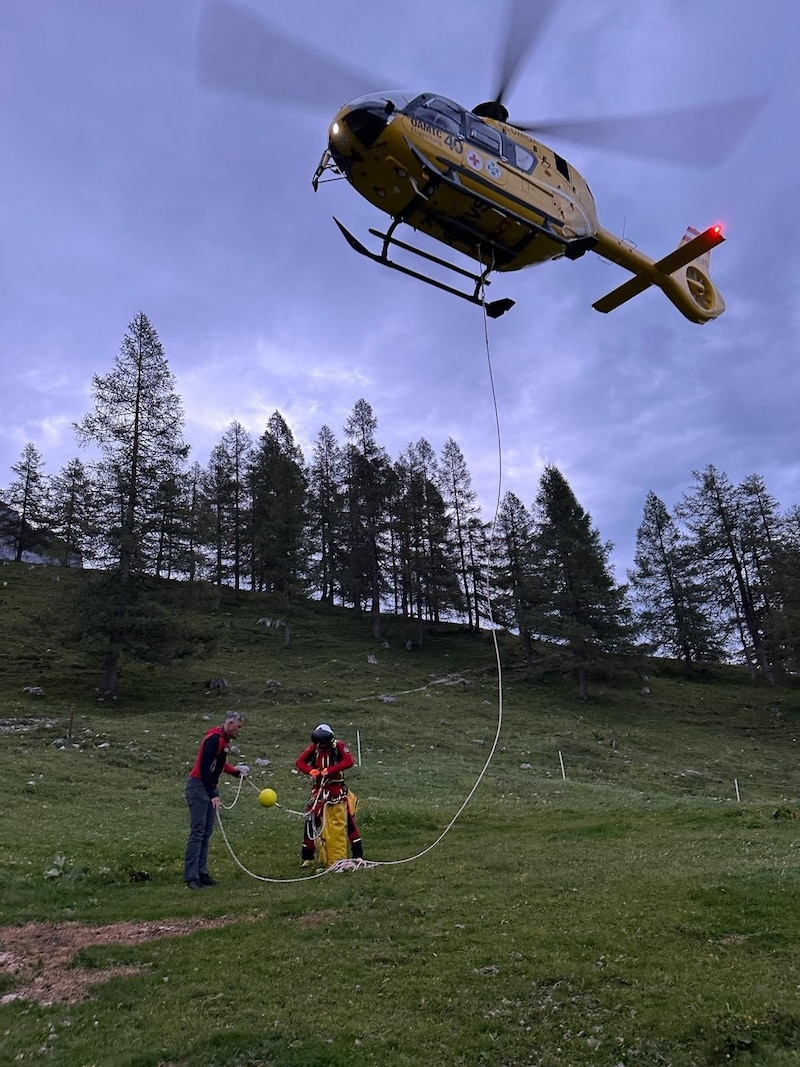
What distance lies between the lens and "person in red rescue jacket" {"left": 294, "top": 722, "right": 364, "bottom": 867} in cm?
1037

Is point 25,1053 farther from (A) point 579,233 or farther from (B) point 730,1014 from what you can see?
(A) point 579,233

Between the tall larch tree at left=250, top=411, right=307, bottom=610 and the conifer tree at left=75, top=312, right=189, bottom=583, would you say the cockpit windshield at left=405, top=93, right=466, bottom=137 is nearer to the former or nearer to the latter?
the conifer tree at left=75, top=312, right=189, bottom=583

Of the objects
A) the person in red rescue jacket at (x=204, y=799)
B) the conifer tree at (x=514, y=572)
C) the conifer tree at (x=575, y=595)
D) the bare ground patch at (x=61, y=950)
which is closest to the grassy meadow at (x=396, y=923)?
the bare ground patch at (x=61, y=950)

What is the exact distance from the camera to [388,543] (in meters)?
57.3

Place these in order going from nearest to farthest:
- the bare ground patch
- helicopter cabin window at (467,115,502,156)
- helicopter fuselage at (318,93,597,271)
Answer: the bare ground patch < helicopter fuselage at (318,93,597,271) < helicopter cabin window at (467,115,502,156)

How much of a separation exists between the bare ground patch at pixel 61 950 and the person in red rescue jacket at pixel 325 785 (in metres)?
3.03

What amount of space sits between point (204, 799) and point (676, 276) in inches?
535

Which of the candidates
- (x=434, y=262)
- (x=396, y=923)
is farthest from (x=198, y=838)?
(x=434, y=262)

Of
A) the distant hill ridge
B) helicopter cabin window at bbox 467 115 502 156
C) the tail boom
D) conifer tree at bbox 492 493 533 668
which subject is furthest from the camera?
the distant hill ridge

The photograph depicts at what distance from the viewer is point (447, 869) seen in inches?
382

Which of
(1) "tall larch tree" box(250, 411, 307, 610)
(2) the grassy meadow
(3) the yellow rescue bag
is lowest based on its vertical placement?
(2) the grassy meadow

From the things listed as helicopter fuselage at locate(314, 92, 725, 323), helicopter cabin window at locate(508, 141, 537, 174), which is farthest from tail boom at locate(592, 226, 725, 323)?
helicopter cabin window at locate(508, 141, 537, 174)

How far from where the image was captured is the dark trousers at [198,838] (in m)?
9.24

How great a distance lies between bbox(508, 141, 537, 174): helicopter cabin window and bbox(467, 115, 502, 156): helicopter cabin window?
0.87ft
